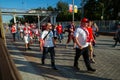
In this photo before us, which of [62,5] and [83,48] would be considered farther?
[62,5]

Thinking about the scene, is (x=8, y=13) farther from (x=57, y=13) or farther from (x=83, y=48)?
(x=83, y=48)

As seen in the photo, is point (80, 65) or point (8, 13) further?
point (8, 13)

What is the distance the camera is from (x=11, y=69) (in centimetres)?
464

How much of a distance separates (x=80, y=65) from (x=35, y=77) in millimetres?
2651

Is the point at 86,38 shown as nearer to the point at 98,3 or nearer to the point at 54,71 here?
the point at 54,71

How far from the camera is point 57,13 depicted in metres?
115

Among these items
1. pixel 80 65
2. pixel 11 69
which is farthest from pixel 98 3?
pixel 11 69

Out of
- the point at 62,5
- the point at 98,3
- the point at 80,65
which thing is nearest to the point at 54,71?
the point at 80,65

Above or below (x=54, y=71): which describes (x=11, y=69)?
above

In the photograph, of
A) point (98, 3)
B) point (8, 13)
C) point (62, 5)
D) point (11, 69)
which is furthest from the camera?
point (62, 5)

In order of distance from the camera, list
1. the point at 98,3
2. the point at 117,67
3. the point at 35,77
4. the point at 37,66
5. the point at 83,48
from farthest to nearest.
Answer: the point at 98,3 < the point at 37,66 < the point at 117,67 < the point at 83,48 < the point at 35,77

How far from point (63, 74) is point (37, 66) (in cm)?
201

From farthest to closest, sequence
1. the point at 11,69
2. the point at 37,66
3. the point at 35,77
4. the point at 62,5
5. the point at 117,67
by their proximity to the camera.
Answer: the point at 62,5, the point at 37,66, the point at 117,67, the point at 35,77, the point at 11,69

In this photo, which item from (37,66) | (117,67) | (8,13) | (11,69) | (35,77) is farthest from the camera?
(8,13)
